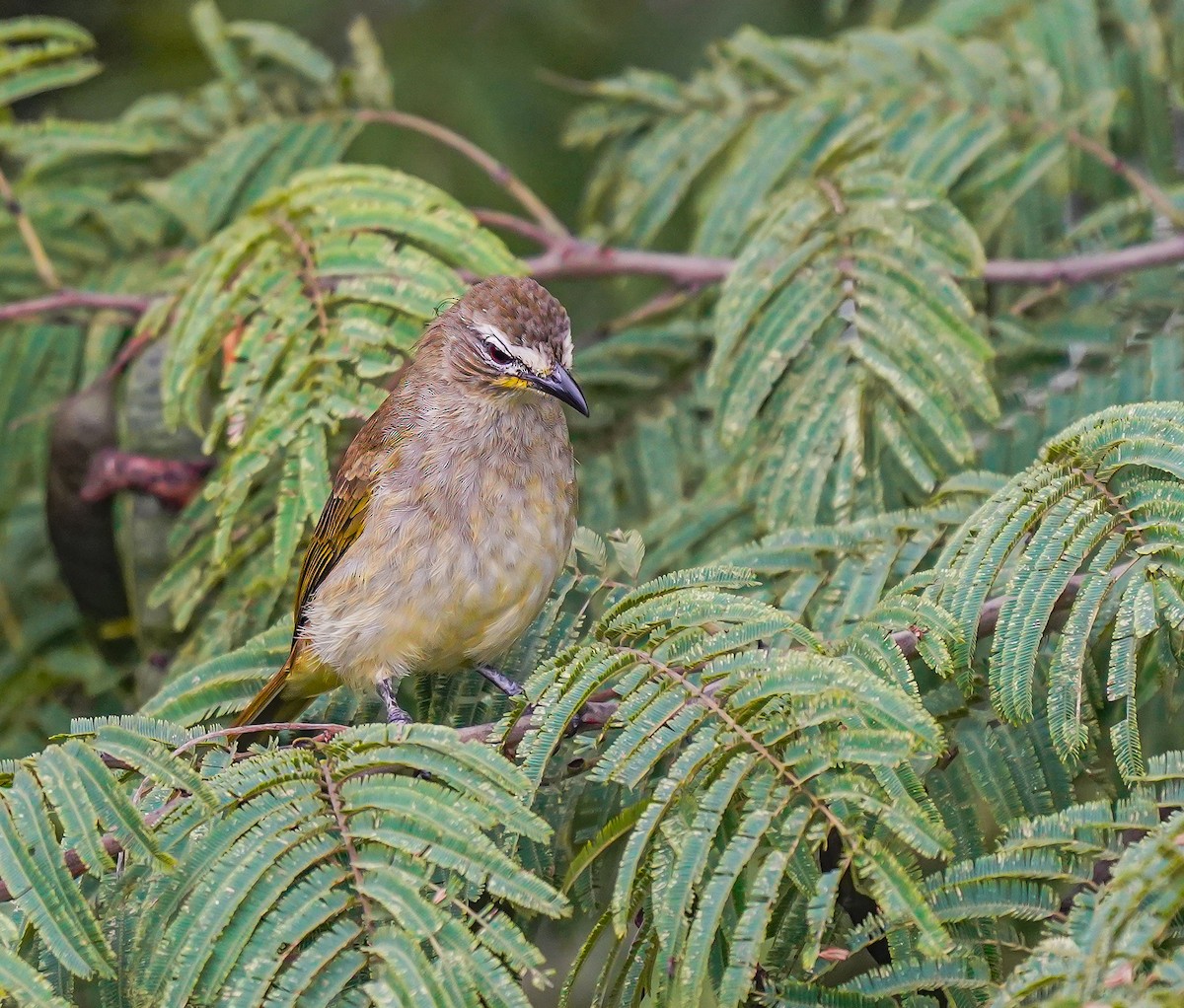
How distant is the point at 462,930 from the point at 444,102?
513 centimetres

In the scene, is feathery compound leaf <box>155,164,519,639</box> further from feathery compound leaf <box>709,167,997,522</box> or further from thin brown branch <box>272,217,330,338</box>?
feathery compound leaf <box>709,167,997,522</box>

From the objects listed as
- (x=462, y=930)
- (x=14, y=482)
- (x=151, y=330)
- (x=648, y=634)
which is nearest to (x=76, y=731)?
(x=462, y=930)

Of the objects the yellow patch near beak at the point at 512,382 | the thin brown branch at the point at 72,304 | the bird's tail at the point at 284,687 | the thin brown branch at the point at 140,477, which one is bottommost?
the bird's tail at the point at 284,687

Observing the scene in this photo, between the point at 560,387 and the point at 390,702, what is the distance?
1000 mm

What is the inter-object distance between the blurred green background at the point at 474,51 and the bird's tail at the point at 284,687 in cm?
308

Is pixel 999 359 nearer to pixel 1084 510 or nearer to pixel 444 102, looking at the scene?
pixel 1084 510

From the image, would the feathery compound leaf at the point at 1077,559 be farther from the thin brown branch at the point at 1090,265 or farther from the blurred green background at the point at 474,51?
the blurred green background at the point at 474,51

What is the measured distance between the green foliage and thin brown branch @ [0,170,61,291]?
0.15 metres

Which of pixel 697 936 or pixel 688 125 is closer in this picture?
pixel 697 936

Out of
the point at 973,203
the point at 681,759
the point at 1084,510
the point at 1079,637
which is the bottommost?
the point at 681,759

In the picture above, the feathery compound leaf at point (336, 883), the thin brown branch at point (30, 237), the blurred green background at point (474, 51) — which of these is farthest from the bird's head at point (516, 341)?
the blurred green background at point (474, 51)

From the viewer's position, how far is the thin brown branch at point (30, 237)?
4.77 m

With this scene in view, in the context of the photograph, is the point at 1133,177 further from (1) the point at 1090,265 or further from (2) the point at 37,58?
(2) the point at 37,58

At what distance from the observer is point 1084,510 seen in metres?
2.78
